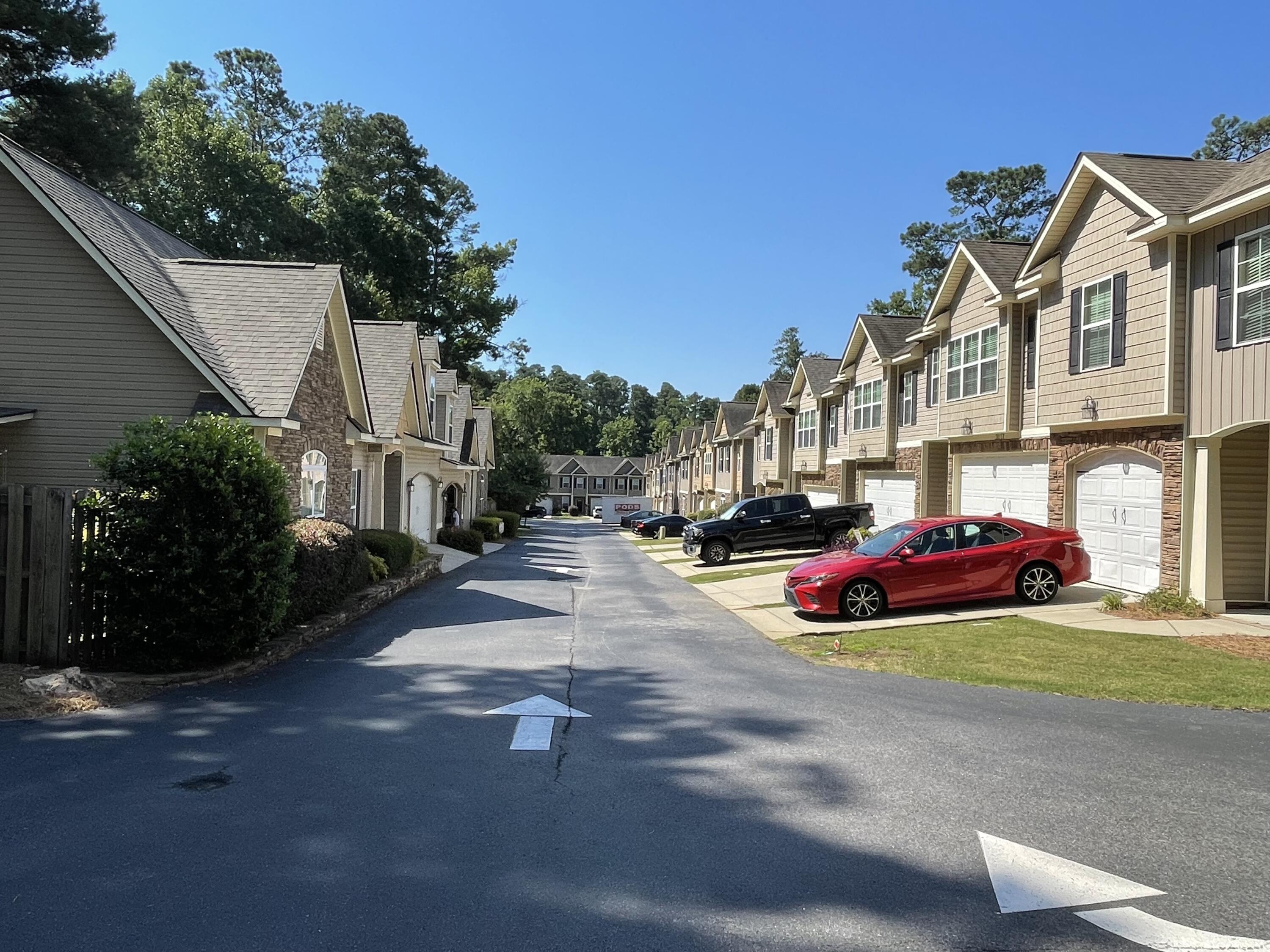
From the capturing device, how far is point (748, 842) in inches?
186

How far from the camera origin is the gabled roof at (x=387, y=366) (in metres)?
23.5

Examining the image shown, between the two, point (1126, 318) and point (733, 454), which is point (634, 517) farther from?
point (1126, 318)

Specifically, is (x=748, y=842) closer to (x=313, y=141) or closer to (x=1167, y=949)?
Answer: (x=1167, y=949)

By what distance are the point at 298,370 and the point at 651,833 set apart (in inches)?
518

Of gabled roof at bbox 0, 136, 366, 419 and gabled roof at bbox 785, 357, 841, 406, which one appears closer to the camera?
gabled roof at bbox 0, 136, 366, 419

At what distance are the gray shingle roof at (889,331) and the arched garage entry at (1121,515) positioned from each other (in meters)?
10.7

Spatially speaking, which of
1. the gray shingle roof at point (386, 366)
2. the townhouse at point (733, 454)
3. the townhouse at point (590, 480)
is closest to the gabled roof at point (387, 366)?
the gray shingle roof at point (386, 366)

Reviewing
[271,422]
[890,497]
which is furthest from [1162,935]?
[890,497]

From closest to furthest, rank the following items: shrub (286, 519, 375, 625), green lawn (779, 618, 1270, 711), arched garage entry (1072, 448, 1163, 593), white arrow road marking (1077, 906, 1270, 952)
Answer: white arrow road marking (1077, 906, 1270, 952), green lawn (779, 618, 1270, 711), shrub (286, 519, 375, 625), arched garage entry (1072, 448, 1163, 593)

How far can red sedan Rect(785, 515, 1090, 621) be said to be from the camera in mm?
13758

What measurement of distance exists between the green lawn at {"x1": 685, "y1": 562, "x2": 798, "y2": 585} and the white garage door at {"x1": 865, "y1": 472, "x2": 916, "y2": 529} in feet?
13.2

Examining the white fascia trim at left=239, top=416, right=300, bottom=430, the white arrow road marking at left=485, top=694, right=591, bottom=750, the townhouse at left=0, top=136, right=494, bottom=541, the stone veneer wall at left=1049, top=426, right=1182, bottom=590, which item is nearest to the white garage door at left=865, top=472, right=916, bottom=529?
the stone veneer wall at left=1049, top=426, right=1182, bottom=590

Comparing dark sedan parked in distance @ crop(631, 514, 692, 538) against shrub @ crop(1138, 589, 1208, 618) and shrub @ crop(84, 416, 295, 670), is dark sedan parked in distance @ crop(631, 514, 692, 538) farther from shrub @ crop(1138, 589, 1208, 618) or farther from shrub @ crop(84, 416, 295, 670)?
shrub @ crop(84, 416, 295, 670)

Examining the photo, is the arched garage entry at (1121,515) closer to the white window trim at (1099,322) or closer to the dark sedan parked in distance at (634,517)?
the white window trim at (1099,322)
